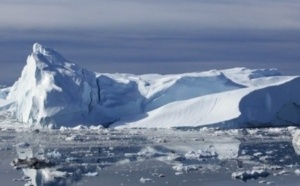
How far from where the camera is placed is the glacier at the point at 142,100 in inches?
930

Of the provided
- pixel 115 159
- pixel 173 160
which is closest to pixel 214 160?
pixel 173 160

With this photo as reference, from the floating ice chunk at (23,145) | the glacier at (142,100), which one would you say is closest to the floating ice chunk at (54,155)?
the floating ice chunk at (23,145)

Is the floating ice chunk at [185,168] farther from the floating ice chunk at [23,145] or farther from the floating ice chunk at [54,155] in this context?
the floating ice chunk at [23,145]

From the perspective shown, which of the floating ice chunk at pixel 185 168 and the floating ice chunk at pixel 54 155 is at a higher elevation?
the floating ice chunk at pixel 54 155

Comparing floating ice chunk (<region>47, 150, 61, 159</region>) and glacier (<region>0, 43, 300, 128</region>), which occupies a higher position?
glacier (<region>0, 43, 300, 128</region>)

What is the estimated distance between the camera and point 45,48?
86.9 feet

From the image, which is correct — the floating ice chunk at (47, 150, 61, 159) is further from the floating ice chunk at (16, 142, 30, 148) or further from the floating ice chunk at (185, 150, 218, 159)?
the floating ice chunk at (185, 150, 218, 159)

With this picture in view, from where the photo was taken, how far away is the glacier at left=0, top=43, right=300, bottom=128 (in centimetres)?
2361

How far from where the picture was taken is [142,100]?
1033 inches

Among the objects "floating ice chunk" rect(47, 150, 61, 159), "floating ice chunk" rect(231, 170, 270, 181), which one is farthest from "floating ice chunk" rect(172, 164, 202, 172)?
"floating ice chunk" rect(47, 150, 61, 159)

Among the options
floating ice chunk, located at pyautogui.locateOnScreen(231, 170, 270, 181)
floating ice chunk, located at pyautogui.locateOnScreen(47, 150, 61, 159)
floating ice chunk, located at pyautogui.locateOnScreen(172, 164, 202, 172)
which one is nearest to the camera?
floating ice chunk, located at pyautogui.locateOnScreen(231, 170, 270, 181)

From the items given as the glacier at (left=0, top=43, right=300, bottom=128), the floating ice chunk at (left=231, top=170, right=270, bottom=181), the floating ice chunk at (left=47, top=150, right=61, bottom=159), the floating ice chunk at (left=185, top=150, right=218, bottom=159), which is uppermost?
the glacier at (left=0, top=43, right=300, bottom=128)

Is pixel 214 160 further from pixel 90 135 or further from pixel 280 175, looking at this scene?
pixel 90 135

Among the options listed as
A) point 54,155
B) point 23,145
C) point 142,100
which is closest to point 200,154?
point 54,155
